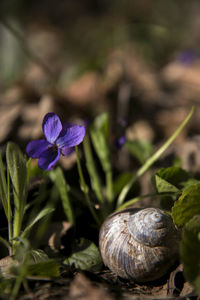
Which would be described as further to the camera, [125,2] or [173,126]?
[125,2]

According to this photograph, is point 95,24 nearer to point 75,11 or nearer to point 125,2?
point 125,2

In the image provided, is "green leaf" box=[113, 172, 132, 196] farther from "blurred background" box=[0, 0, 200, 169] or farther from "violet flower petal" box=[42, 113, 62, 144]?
"violet flower petal" box=[42, 113, 62, 144]

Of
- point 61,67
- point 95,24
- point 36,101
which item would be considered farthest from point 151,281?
point 95,24

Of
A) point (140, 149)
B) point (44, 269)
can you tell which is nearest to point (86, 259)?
point (44, 269)

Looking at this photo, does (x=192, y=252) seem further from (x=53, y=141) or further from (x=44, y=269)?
(x=53, y=141)

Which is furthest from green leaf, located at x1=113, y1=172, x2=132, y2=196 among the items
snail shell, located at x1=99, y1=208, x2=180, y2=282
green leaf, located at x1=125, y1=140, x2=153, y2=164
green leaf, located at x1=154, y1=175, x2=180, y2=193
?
snail shell, located at x1=99, y1=208, x2=180, y2=282

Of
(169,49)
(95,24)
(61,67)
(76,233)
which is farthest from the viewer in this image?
(95,24)

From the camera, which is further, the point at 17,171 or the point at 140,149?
the point at 140,149
